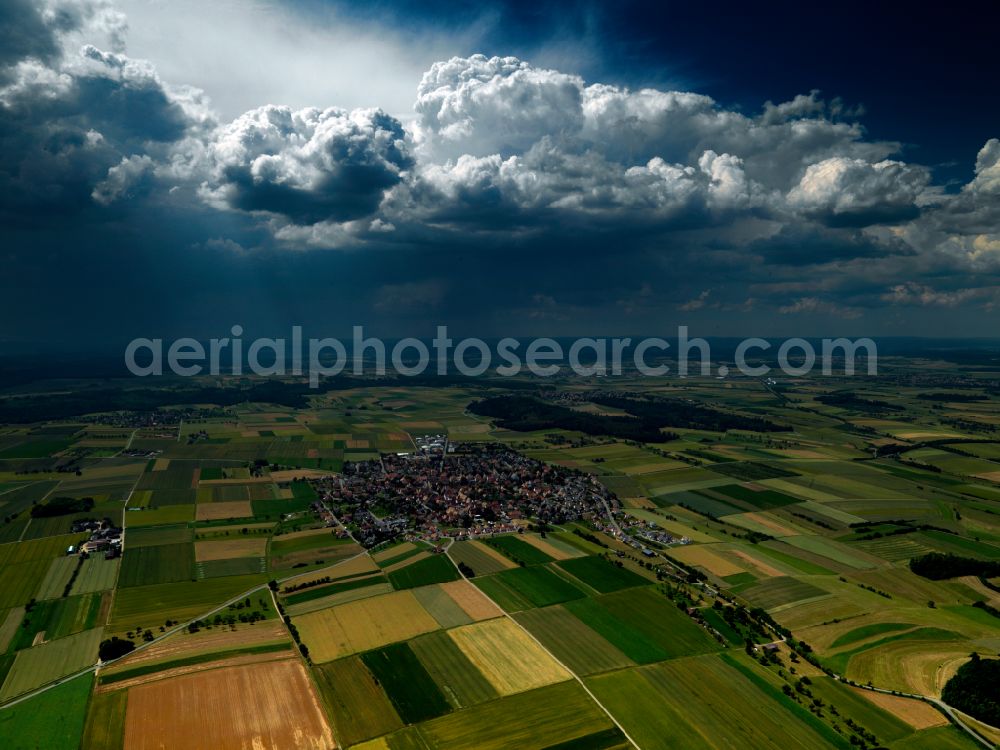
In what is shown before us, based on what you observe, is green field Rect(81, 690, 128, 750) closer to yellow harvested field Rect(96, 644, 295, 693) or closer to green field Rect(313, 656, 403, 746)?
yellow harvested field Rect(96, 644, 295, 693)

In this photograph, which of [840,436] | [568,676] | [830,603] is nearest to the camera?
[568,676]

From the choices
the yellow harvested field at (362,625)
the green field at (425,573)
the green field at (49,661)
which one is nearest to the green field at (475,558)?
the green field at (425,573)

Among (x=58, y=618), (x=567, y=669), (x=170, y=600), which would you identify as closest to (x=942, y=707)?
(x=567, y=669)

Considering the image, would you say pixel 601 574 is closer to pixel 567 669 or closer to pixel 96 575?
pixel 567 669

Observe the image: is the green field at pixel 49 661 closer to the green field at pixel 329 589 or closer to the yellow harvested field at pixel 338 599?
the yellow harvested field at pixel 338 599

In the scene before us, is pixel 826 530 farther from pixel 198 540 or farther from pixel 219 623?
pixel 198 540

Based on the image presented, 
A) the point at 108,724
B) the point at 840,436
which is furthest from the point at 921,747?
the point at 840,436
